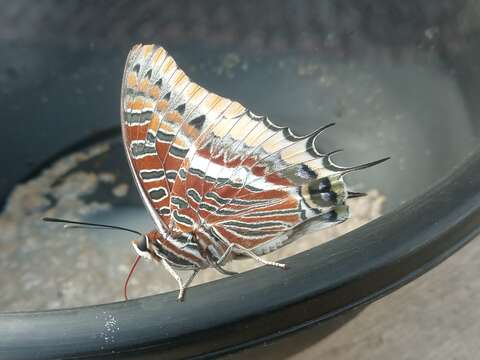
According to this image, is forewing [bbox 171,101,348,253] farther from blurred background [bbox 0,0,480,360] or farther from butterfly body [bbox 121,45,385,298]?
blurred background [bbox 0,0,480,360]

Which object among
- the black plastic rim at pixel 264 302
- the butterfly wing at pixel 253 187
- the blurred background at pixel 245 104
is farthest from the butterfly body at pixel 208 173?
the blurred background at pixel 245 104

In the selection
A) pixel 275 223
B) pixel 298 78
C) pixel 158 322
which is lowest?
pixel 158 322

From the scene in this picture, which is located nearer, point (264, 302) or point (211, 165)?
point (264, 302)

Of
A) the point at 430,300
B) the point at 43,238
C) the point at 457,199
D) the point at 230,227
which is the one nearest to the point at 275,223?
the point at 230,227

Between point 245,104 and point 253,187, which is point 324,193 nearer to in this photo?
point 253,187

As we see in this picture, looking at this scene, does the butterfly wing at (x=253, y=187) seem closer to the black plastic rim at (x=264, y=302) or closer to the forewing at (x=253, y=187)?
the forewing at (x=253, y=187)

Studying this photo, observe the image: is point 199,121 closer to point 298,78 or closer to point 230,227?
point 230,227

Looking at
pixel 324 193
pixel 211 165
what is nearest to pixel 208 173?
pixel 211 165
